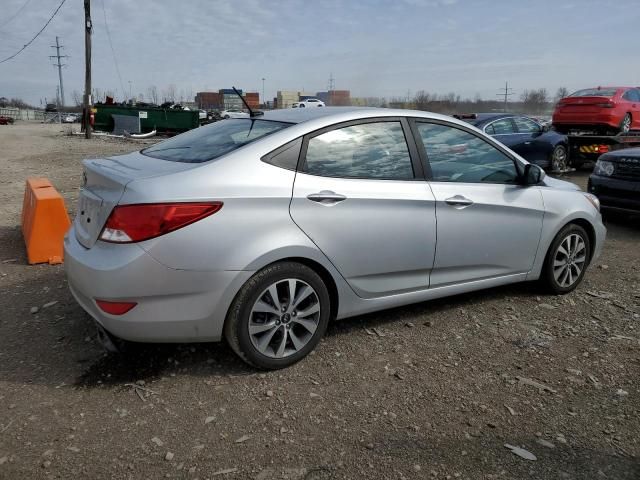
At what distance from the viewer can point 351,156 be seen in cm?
354

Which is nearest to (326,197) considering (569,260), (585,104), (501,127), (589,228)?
(569,260)

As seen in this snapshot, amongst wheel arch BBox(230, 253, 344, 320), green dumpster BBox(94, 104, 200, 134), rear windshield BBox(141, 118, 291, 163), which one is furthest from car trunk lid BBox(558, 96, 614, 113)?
green dumpster BBox(94, 104, 200, 134)

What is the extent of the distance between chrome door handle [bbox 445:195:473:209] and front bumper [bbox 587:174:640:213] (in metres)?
4.56

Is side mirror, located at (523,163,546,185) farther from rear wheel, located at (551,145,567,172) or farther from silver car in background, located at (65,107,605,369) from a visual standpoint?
rear wheel, located at (551,145,567,172)

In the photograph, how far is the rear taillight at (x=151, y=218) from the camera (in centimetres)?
285

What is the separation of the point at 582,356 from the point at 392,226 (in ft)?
5.18

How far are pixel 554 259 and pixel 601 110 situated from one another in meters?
11.6

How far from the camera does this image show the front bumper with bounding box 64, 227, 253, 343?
2.86m

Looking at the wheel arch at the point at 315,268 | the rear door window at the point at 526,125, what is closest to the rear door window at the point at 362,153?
the wheel arch at the point at 315,268

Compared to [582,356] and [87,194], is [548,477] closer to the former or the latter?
[582,356]

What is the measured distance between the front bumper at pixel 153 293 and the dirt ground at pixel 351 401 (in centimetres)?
39

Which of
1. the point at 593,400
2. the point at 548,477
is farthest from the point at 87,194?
the point at 593,400

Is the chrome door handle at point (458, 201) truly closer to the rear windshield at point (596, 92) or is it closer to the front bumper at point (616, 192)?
the front bumper at point (616, 192)

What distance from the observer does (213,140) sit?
365 cm
